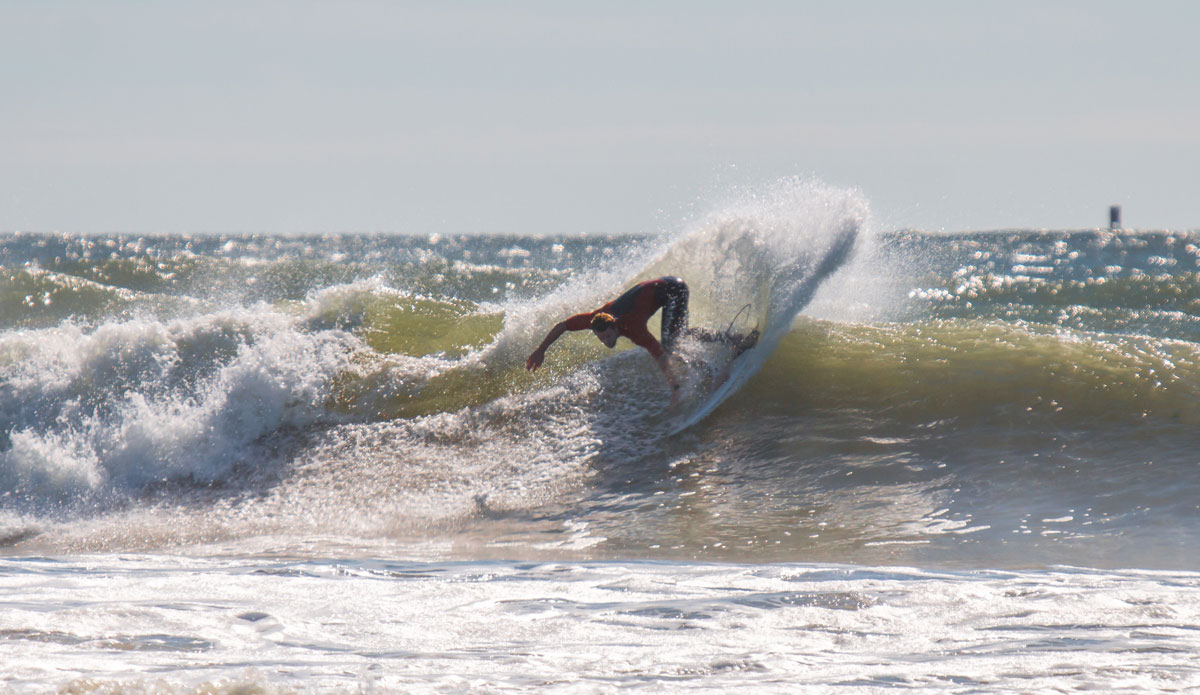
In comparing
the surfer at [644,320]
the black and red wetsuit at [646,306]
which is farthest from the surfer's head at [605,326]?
the black and red wetsuit at [646,306]

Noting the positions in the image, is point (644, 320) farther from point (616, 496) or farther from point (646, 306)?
point (616, 496)

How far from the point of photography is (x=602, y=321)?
7098mm

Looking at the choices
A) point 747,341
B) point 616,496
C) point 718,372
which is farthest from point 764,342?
point 616,496

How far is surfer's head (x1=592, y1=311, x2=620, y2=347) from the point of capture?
7.11 meters

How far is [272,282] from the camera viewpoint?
23.6 m

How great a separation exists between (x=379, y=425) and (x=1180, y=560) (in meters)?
5.58

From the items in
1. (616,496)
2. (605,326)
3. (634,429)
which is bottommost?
(616,496)

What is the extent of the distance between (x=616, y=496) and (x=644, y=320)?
5.40 ft

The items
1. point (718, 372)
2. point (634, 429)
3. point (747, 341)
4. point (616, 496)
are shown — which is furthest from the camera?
point (747, 341)

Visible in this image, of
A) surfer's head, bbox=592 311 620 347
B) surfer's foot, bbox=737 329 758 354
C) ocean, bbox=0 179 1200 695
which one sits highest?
surfer's head, bbox=592 311 620 347

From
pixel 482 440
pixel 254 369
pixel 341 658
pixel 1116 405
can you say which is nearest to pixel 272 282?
pixel 254 369

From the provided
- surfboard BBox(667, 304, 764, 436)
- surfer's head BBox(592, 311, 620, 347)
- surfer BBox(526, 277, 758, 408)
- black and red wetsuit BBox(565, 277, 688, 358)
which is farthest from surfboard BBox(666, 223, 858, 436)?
surfer's head BBox(592, 311, 620, 347)

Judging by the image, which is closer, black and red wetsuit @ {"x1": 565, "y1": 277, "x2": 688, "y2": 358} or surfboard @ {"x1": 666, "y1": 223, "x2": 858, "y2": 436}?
black and red wetsuit @ {"x1": 565, "y1": 277, "x2": 688, "y2": 358}

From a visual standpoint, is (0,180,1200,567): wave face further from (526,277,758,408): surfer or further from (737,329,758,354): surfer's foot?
(526,277,758,408): surfer
